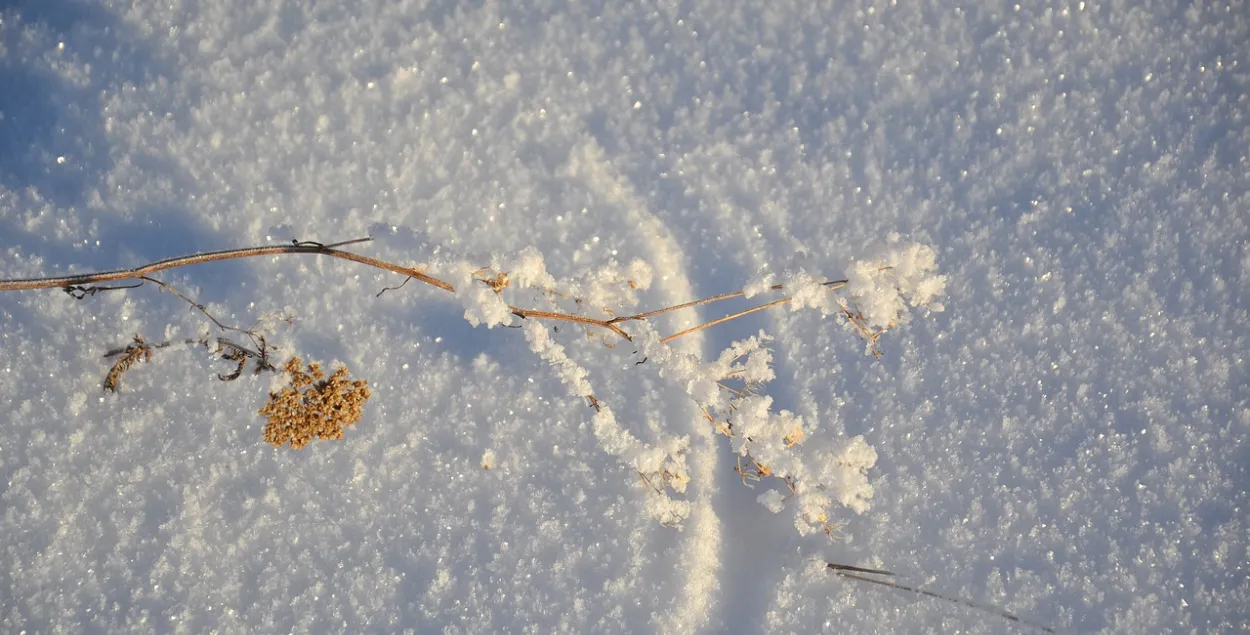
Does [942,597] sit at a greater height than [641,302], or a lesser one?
lesser

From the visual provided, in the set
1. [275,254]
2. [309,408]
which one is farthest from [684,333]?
[275,254]

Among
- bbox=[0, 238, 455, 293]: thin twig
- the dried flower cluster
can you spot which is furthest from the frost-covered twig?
the dried flower cluster

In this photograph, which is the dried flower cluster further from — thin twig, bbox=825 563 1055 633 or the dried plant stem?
thin twig, bbox=825 563 1055 633

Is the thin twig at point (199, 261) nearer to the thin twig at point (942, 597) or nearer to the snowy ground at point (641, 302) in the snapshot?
the snowy ground at point (641, 302)

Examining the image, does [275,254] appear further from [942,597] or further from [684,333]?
[942,597]

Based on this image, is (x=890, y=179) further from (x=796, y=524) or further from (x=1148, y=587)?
(x=1148, y=587)

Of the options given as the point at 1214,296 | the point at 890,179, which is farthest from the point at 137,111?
the point at 1214,296
